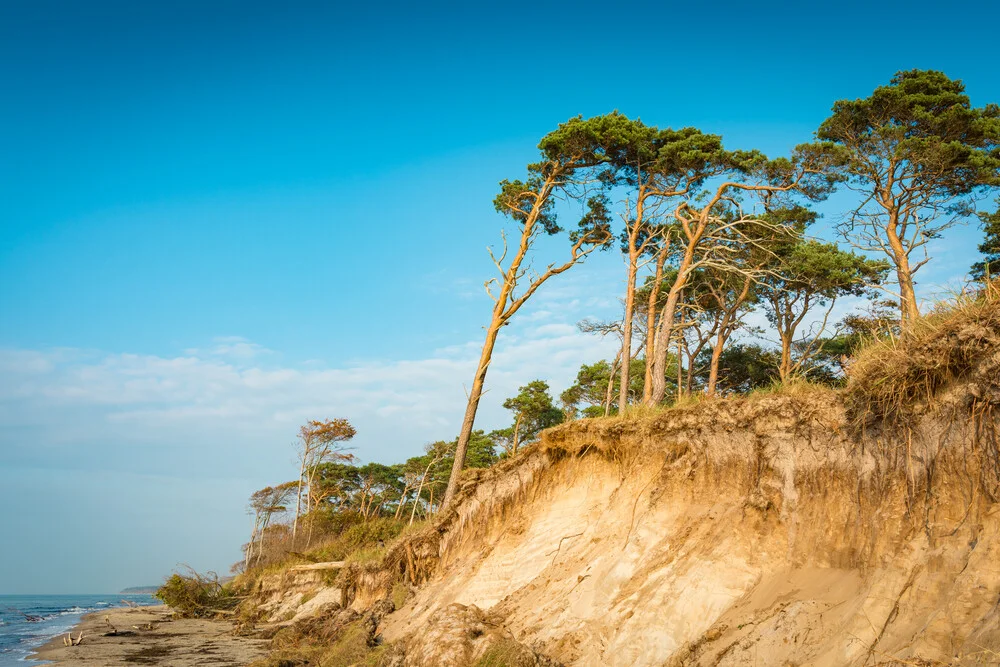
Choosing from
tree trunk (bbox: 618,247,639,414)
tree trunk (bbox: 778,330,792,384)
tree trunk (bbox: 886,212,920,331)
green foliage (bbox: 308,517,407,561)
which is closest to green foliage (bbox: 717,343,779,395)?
tree trunk (bbox: 778,330,792,384)

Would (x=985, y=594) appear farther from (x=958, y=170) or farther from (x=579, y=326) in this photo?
(x=579, y=326)

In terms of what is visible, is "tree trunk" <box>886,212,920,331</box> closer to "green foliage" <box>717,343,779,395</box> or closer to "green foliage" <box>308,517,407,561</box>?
"green foliage" <box>717,343,779,395</box>

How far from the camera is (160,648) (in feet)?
60.2

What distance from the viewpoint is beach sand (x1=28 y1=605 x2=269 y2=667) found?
15643 mm

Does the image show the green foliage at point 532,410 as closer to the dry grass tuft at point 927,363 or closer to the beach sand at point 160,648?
the beach sand at point 160,648

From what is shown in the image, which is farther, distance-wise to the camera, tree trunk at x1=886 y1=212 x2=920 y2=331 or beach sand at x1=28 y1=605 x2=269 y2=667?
tree trunk at x1=886 y1=212 x2=920 y2=331

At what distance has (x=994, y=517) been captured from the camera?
5992 mm

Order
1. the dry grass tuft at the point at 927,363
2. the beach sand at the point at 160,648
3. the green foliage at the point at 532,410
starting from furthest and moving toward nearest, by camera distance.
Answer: the green foliage at the point at 532,410, the beach sand at the point at 160,648, the dry grass tuft at the point at 927,363

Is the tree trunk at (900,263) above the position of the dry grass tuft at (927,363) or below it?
above

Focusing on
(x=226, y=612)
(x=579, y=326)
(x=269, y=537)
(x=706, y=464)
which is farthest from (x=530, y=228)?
(x=269, y=537)

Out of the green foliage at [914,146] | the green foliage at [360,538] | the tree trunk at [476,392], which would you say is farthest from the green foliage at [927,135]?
the green foliage at [360,538]

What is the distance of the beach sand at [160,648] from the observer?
616 inches

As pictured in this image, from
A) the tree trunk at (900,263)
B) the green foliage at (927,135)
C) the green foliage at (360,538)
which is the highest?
the green foliage at (927,135)

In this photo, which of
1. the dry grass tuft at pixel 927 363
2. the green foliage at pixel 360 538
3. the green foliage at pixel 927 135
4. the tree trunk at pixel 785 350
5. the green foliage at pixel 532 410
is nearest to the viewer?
the dry grass tuft at pixel 927 363
